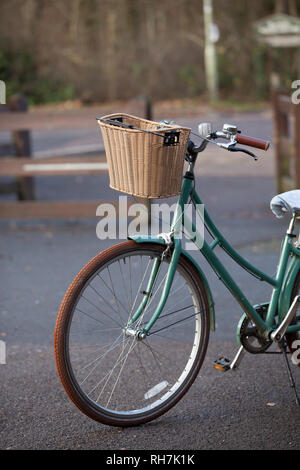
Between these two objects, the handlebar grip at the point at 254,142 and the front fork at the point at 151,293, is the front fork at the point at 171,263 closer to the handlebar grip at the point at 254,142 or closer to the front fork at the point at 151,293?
the front fork at the point at 151,293

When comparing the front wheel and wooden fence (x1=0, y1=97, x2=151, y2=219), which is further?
wooden fence (x1=0, y1=97, x2=151, y2=219)

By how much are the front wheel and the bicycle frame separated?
0.06 meters

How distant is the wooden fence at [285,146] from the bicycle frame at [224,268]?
4.38m

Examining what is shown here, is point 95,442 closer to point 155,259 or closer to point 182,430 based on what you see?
point 182,430

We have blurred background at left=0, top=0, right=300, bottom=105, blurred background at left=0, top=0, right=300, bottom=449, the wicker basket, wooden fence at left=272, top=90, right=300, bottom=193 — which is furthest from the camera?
blurred background at left=0, top=0, right=300, bottom=105

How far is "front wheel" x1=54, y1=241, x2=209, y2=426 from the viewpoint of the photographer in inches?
140

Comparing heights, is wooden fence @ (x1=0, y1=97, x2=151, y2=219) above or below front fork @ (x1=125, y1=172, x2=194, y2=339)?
below

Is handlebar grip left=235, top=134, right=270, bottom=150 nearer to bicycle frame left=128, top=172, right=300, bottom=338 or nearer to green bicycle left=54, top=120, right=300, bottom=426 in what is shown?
green bicycle left=54, top=120, right=300, bottom=426

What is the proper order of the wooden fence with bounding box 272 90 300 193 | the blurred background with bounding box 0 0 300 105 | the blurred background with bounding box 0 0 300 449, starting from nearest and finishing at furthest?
the blurred background with bounding box 0 0 300 449, the wooden fence with bounding box 272 90 300 193, the blurred background with bounding box 0 0 300 105

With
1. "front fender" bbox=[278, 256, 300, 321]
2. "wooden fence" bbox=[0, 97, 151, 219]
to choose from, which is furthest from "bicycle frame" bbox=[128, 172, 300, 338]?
"wooden fence" bbox=[0, 97, 151, 219]

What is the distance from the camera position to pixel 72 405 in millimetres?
4020

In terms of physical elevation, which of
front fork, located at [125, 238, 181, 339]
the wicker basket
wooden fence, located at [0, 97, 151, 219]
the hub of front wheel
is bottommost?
wooden fence, located at [0, 97, 151, 219]

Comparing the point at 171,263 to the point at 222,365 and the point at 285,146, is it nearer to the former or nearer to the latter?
the point at 222,365

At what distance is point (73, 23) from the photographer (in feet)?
82.0
